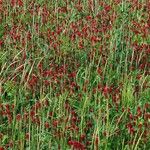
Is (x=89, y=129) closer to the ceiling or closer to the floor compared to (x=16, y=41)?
closer to the floor

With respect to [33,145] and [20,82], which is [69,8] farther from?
[33,145]

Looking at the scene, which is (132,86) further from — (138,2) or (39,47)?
(138,2)

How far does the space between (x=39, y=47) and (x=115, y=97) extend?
1.83 m

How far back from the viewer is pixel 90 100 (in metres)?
4.70

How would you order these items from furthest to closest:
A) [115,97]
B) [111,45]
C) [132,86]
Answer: [111,45]
[132,86]
[115,97]

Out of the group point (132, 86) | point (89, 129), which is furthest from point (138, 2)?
point (89, 129)

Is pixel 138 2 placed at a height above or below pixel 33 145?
above

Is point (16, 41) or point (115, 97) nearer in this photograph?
point (115, 97)

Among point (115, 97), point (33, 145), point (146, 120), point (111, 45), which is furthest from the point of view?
point (111, 45)

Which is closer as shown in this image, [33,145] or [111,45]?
[33,145]

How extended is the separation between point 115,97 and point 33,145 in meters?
1.25

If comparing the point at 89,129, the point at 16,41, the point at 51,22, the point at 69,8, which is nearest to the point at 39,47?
the point at 16,41

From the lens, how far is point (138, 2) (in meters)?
7.57

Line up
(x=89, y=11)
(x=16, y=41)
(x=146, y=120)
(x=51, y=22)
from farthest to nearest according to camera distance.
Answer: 1. (x=89, y=11)
2. (x=51, y=22)
3. (x=16, y=41)
4. (x=146, y=120)
